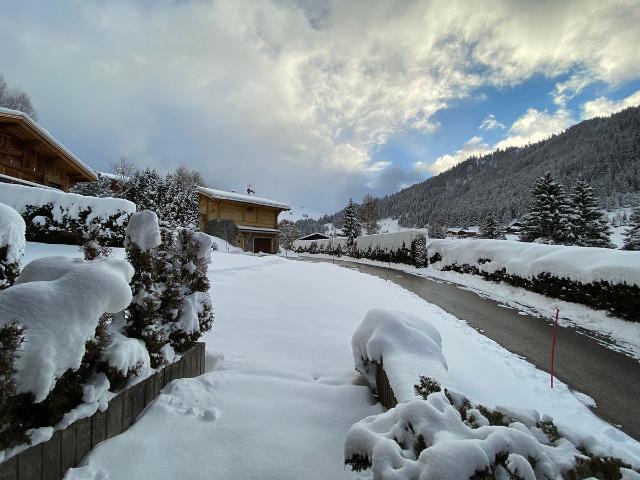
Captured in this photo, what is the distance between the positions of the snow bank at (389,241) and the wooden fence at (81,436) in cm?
2509

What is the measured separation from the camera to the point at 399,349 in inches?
151

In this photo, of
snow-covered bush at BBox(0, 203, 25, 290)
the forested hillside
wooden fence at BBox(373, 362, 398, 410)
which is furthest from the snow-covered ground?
the forested hillside

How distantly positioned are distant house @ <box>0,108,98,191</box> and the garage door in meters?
17.9

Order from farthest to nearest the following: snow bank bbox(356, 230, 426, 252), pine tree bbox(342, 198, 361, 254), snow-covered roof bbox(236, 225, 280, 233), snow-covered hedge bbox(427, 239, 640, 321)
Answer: pine tree bbox(342, 198, 361, 254), snow-covered roof bbox(236, 225, 280, 233), snow bank bbox(356, 230, 426, 252), snow-covered hedge bbox(427, 239, 640, 321)

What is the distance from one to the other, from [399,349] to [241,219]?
30.5 metres

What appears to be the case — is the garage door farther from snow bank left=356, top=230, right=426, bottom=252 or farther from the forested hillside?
the forested hillside

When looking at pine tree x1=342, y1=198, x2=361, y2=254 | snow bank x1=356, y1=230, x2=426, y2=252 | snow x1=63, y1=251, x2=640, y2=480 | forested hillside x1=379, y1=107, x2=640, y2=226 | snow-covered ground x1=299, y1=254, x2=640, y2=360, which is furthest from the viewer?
forested hillside x1=379, y1=107, x2=640, y2=226

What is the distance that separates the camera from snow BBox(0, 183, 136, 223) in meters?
10.7

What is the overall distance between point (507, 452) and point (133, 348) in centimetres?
321

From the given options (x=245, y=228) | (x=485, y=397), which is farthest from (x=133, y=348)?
(x=245, y=228)

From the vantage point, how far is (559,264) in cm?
1170

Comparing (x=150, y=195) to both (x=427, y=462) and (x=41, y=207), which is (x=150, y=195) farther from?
(x=427, y=462)

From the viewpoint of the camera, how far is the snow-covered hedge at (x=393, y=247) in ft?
84.8

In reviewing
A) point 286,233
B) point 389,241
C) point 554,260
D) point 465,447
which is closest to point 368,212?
point 286,233
